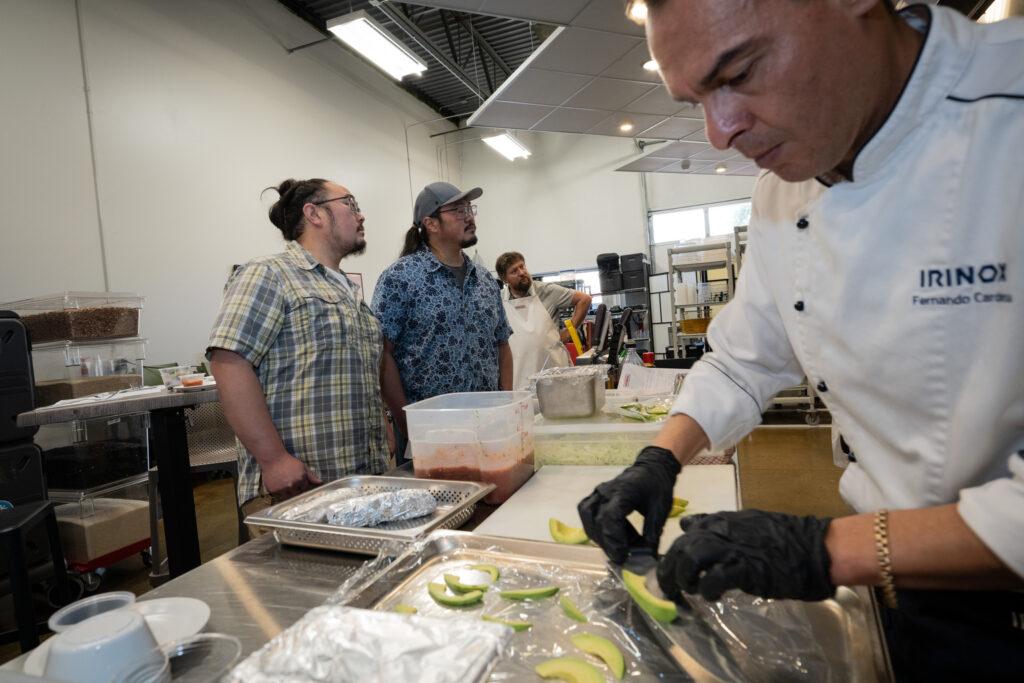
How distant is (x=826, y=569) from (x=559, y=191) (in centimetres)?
Result: 918

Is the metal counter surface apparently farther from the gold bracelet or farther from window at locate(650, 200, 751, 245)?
window at locate(650, 200, 751, 245)

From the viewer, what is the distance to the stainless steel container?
5.77ft

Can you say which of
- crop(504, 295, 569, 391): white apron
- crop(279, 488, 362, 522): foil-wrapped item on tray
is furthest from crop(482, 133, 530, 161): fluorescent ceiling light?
crop(279, 488, 362, 522): foil-wrapped item on tray

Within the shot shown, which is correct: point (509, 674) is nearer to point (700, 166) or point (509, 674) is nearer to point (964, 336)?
point (964, 336)

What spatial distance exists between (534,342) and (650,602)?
10.5 feet

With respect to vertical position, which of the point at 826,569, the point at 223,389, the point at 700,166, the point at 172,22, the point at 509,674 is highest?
the point at 172,22

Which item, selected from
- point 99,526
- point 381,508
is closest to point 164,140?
point 99,526

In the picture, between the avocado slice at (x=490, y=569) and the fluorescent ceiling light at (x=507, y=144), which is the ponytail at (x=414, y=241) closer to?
the avocado slice at (x=490, y=569)

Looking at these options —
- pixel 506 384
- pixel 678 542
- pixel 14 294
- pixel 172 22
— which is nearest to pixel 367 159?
pixel 172 22

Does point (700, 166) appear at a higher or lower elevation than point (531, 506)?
higher

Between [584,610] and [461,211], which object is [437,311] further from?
[584,610]

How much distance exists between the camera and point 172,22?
4.64 m

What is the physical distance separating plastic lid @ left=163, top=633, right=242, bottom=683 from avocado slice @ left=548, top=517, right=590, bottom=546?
1.70 feet

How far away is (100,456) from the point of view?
3.01m
